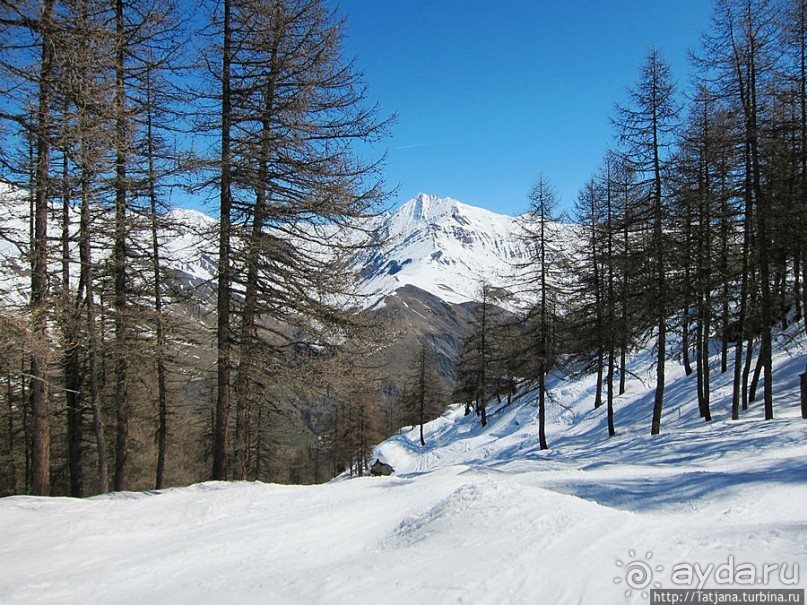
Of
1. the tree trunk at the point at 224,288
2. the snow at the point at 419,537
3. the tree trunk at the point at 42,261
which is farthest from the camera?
the tree trunk at the point at 224,288

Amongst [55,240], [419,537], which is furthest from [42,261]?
[419,537]

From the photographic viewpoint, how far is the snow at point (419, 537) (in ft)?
12.0

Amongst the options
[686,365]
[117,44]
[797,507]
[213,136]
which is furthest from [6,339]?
[686,365]

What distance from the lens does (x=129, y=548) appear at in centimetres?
588

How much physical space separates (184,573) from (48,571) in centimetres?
156

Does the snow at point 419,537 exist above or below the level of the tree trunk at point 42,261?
below

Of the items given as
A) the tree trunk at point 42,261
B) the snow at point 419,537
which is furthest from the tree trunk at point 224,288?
the tree trunk at point 42,261

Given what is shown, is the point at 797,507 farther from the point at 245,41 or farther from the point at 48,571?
the point at 245,41

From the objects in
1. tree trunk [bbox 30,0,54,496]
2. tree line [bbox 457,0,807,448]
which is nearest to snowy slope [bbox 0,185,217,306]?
tree trunk [bbox 30,0,54,496]

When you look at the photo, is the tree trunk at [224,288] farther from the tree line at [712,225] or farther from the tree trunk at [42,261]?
the tree line at [712,225]

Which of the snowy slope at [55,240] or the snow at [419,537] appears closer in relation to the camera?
the snow at [419,537]

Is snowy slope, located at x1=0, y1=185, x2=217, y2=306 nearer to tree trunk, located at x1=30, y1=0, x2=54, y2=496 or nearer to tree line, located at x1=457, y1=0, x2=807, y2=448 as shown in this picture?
tree trunk, located at x1=30, y1=0, x2=54, y2=496

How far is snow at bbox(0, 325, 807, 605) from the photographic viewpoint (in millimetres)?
3672

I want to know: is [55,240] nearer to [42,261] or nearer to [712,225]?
[42,261]
